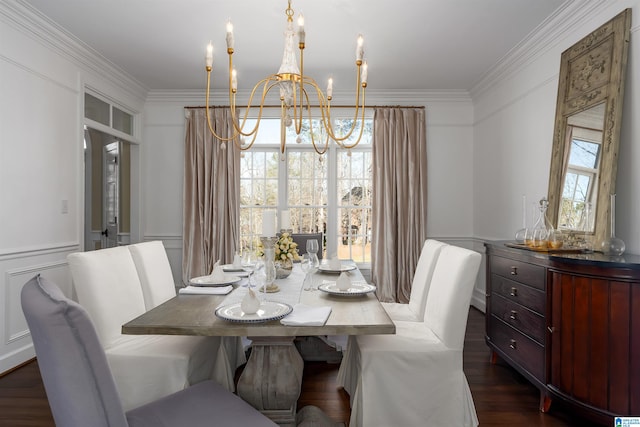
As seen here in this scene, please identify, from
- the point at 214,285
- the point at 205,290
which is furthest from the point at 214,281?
the point at 205,290

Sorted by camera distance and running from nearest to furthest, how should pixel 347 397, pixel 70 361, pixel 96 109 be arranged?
1. pixel 70 361
2. pixel 347 397
3. pixel 96 109

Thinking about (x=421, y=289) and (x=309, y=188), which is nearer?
(x=421, y=289)

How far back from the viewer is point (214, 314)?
167cm

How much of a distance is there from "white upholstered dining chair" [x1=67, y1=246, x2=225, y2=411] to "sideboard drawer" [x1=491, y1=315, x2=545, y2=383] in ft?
6.27

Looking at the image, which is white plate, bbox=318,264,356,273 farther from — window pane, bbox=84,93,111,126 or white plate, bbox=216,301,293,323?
window pane, bbox=84,93,111,126

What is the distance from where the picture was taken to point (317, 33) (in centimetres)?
320

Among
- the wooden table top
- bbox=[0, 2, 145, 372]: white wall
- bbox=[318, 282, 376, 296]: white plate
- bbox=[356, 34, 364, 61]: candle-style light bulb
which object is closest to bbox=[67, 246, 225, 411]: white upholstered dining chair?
the wooden table top

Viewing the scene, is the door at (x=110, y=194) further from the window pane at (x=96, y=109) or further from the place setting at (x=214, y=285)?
the place setting at (x=214, y=285)

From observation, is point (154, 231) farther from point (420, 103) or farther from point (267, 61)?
point (420, 103)

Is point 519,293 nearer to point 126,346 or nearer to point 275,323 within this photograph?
point 275,323

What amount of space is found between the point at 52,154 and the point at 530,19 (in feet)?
13.2

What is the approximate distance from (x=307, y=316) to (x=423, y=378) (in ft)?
2.39

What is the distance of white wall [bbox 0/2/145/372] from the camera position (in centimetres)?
274

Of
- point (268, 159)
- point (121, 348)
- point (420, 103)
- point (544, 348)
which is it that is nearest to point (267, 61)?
point (268, 159)
